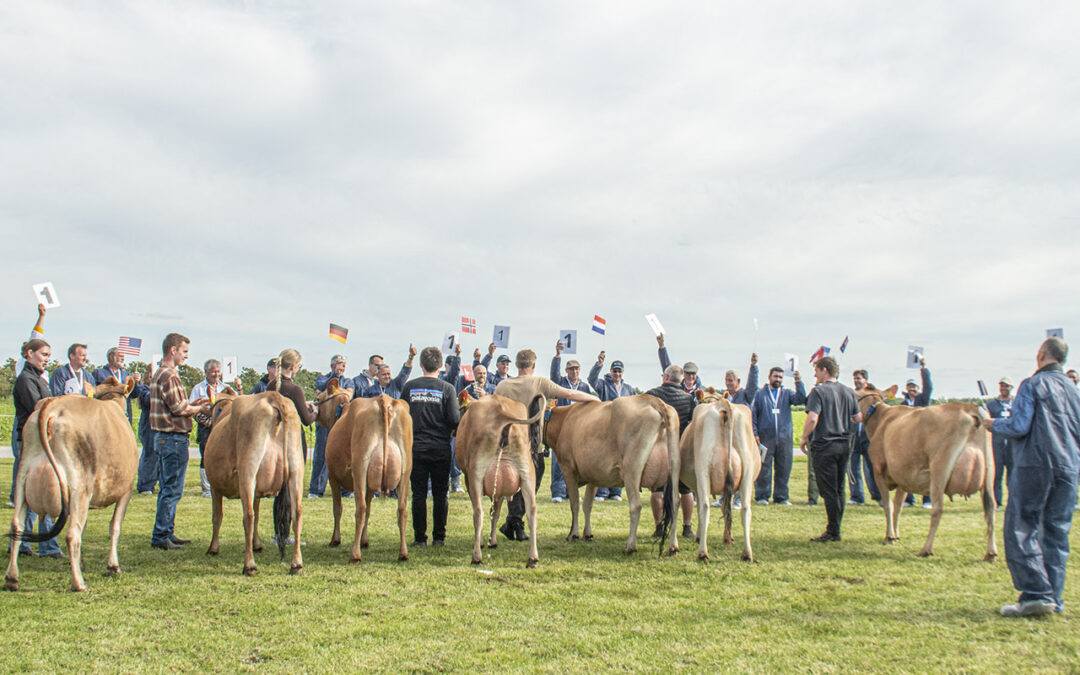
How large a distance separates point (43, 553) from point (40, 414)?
2.53 metres

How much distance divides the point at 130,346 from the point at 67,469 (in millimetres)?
8356

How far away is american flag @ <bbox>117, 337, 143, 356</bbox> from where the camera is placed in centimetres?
1396

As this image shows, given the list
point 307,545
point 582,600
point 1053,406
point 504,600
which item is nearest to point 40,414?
point 307,545

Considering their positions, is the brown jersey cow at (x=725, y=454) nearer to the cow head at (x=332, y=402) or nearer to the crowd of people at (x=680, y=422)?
the crowd of people at (x=680, y=422)

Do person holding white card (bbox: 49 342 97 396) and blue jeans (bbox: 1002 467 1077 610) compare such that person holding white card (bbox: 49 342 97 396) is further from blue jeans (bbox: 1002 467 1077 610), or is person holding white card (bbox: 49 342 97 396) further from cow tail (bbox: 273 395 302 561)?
blue jeans (bbox: 1002 467 1077 610)

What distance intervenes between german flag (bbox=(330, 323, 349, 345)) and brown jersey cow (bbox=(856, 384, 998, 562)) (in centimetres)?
953

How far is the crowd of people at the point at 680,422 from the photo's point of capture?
240 inches

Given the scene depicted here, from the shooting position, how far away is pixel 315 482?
13.9 m

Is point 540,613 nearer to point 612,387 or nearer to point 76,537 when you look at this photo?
point 76,537

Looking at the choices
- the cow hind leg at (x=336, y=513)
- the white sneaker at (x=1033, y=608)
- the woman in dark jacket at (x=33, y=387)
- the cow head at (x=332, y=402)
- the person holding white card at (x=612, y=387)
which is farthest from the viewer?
the person holding white card at (x=612, y=387)

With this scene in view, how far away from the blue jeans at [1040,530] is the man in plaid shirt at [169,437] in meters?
8.62

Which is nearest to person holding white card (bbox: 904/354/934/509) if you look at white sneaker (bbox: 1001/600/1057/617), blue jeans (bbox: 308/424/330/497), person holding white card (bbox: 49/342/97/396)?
white sneaker (bbox: 1001/600/1057/617)

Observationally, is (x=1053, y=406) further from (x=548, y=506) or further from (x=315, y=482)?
(x=315, y=482)

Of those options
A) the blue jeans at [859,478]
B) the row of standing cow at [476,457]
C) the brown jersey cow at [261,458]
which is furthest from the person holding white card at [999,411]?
the brown jersey cow at [261,458]
